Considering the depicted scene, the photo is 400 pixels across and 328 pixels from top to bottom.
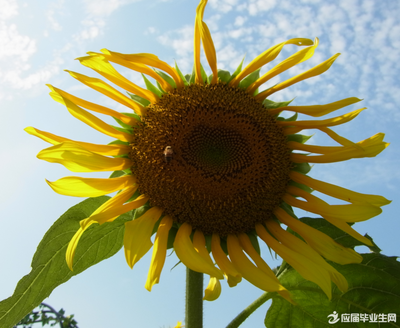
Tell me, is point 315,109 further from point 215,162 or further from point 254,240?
point 254,240

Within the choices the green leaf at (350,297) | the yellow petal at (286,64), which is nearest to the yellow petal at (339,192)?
the green leaf at (350,297)

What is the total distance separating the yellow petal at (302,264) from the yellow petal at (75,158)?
4.07ft

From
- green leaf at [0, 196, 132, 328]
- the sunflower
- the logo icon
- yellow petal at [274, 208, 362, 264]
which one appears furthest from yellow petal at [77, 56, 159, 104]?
the logo icon

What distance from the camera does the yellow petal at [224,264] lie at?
8.29 feet

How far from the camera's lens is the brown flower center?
2.83 metres

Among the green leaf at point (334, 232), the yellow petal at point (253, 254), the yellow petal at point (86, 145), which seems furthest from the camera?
the green leaf at point (334, 232)

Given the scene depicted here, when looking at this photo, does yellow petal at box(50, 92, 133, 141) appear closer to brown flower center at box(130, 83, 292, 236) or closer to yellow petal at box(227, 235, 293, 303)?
brown flower center at box(130, 83, 292, 236)

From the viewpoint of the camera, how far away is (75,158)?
261cm

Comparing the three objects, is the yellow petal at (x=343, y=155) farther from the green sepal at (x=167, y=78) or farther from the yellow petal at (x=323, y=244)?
the green sepal at (x=167, y=78)

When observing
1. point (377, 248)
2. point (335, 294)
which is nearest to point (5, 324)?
point (335, 294)

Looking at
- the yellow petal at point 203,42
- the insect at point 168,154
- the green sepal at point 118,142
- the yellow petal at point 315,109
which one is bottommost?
the insect at point 168,154

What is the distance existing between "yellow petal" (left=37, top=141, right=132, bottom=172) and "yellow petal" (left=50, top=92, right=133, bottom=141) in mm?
240

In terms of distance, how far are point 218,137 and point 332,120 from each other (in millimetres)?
886

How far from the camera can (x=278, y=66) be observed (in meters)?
3.15
